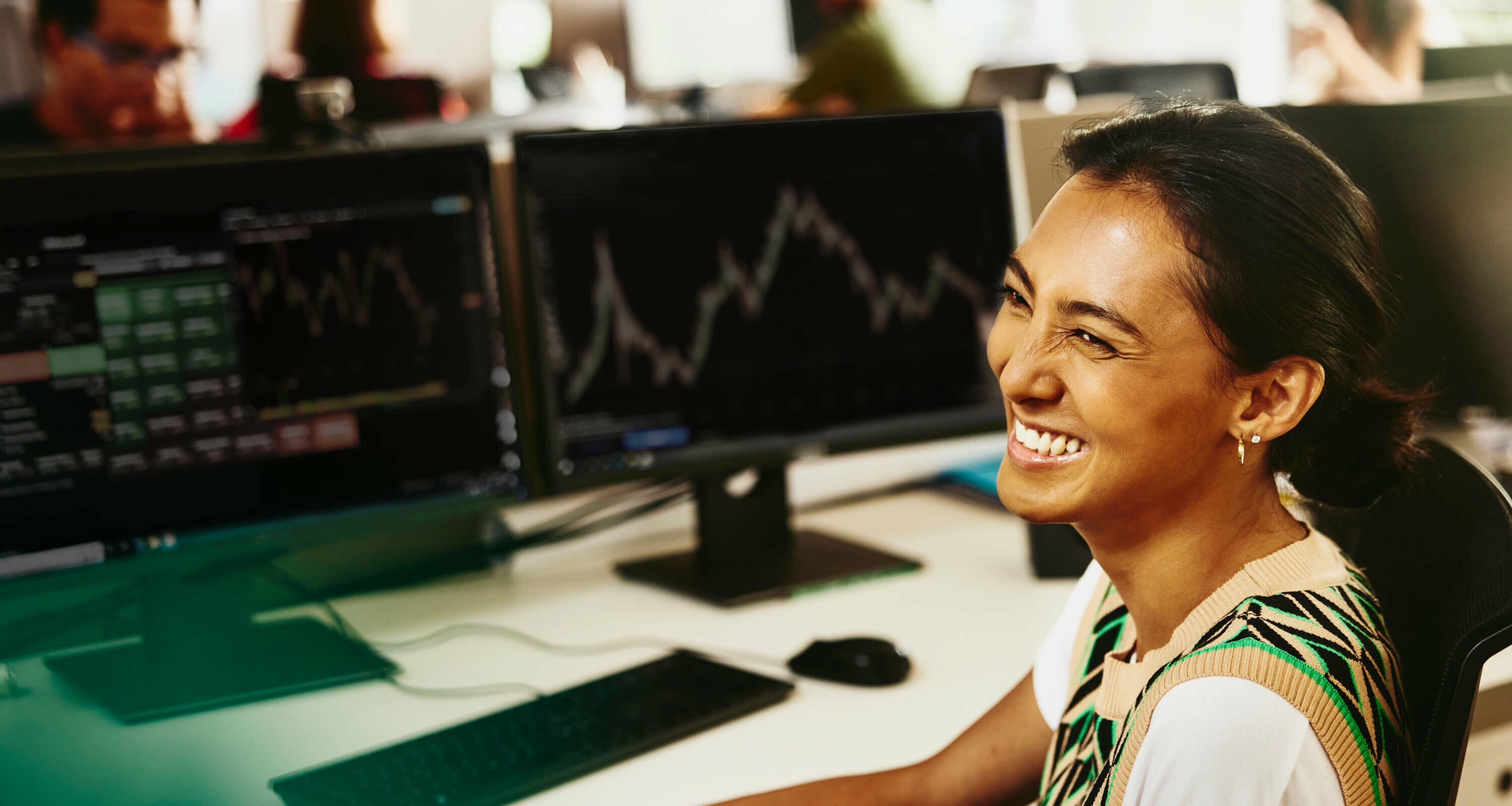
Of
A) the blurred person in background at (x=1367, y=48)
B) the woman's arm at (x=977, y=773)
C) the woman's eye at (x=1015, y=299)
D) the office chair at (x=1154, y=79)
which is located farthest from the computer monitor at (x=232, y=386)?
the blurred person in background at (x=1367, y=48)

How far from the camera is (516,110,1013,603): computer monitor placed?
1319 mm

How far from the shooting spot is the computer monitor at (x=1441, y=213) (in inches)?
53.7

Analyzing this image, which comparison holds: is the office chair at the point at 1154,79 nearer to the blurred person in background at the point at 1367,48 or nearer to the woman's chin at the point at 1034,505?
the blurred person in background at the point at 1367,48

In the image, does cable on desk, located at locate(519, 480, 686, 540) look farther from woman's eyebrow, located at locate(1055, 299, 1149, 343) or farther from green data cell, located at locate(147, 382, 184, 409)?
woman's eyebrow, located at locate(1055, 299, 1149, 343)

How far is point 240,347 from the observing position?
1.20 metres

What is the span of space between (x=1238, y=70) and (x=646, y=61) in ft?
8.60

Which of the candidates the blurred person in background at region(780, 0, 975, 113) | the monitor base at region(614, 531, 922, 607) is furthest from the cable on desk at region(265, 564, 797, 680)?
the blurred person in background at region(780, 0, 975, 113)

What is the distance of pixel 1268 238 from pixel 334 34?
3.43 meters

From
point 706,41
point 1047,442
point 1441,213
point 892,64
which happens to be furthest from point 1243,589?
point 706,41

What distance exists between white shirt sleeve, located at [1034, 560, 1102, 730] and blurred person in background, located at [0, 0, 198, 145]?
8.53 feet

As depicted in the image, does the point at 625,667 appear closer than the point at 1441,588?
No

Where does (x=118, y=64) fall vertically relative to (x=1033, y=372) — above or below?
above

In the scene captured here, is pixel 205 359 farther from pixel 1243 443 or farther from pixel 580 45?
pixel 580 45

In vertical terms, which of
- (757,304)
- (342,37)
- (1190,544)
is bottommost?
(1190,544)
